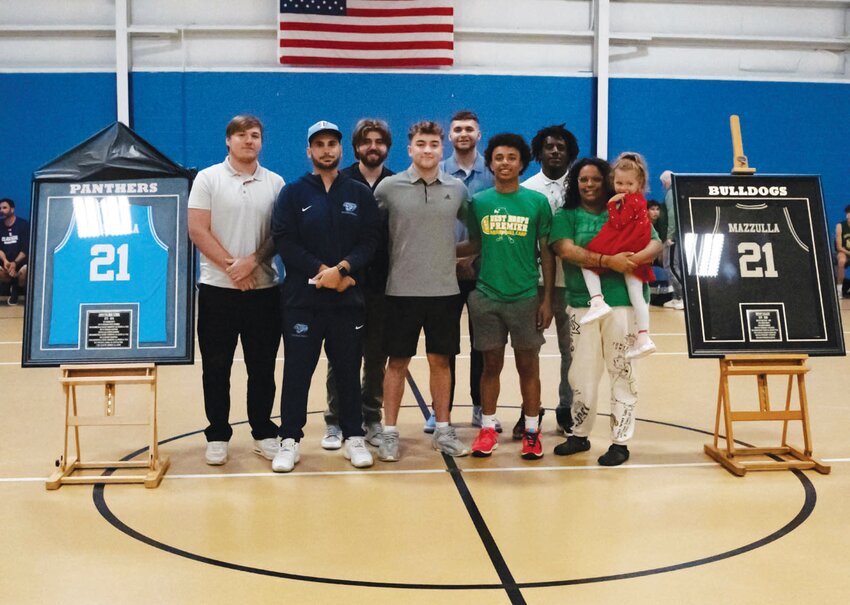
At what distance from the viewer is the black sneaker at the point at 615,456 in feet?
14.8

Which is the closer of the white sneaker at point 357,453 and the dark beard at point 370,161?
the white sneaker at point 357,453

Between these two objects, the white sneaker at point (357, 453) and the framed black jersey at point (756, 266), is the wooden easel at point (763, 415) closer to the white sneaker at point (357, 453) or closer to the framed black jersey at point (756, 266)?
the framed black jersey at point (756, 266)

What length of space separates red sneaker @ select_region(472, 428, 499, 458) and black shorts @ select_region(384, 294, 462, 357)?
0.48 meters

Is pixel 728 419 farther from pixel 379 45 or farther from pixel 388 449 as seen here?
pixel 379 45

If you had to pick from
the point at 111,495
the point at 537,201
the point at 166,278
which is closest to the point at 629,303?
the point at 537,201

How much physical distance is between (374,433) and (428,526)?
1371 millimetres

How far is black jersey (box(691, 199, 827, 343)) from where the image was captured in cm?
458

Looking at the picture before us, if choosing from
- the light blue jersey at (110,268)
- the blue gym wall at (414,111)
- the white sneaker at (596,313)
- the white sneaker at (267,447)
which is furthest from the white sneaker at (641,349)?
the blue gym wall at (414,111)

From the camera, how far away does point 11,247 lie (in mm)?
11086

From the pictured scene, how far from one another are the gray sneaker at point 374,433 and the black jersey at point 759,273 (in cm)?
182

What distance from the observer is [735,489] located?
13.7ft

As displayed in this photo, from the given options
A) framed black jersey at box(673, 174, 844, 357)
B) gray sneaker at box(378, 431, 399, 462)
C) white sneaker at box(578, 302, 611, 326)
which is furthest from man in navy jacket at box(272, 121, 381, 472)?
framed black jersey at box(673, 174, 844, 357)

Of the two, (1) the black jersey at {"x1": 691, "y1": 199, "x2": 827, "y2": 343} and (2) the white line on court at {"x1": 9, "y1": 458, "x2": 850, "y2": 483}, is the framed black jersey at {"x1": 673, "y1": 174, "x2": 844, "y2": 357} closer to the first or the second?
(1) the black jersey at {"x1": 691, "y1": 199, "x2": 827, "y2": 343}

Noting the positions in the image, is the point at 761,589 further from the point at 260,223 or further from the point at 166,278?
the point at 166,278
